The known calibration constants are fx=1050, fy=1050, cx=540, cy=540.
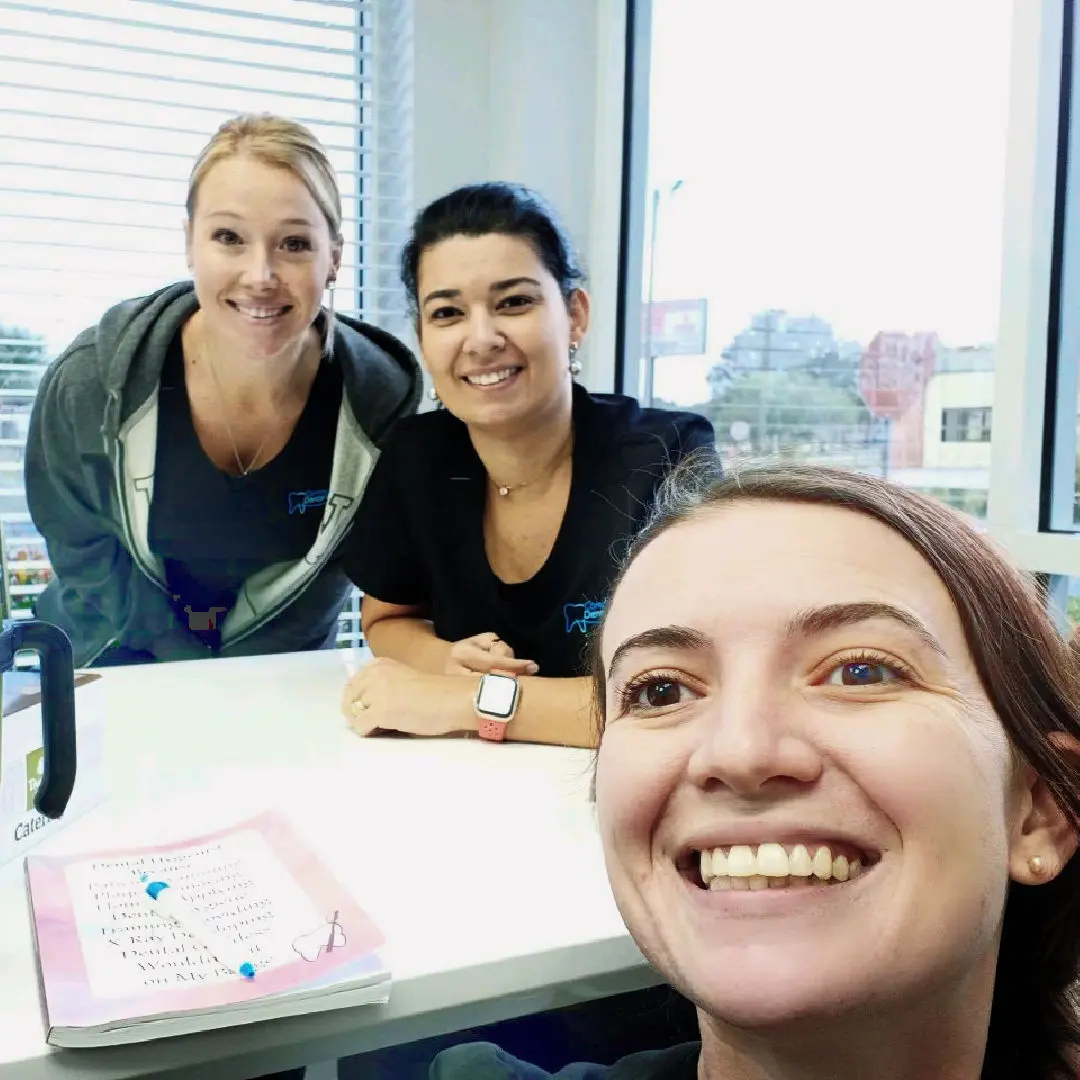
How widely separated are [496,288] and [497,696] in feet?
1.86

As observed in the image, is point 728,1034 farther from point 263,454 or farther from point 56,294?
point 56,294

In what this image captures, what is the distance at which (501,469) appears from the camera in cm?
152

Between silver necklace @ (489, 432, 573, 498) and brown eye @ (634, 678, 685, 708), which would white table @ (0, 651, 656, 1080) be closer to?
brown eye @ (634, 678, 685, 708)

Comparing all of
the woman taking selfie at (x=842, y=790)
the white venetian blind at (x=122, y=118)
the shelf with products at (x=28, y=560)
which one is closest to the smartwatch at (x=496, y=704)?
the woman taking selfie at (x=842, y=790)

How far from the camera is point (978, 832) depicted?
22.4 inches

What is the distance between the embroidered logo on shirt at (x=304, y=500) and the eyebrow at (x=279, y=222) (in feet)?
1.42

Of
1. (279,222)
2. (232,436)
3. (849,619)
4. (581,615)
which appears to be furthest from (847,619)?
(232,436)

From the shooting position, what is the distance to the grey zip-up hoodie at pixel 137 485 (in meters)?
1.70

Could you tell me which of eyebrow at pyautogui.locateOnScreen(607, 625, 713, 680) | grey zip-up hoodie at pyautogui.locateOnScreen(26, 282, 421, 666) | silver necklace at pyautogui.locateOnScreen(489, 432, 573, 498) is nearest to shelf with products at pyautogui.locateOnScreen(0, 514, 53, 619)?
grey zip-up hoodie at pyautogui.locateOnScreen(26, 282, 421, 666)

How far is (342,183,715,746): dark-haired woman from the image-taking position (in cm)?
141

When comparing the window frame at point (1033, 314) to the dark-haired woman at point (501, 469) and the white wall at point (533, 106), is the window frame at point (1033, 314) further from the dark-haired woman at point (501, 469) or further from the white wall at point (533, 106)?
the white wall at point (533, 106)

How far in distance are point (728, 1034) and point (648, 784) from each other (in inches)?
6.3

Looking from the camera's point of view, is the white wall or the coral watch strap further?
the white wall

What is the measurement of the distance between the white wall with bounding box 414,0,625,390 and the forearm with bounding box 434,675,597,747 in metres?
1.33
